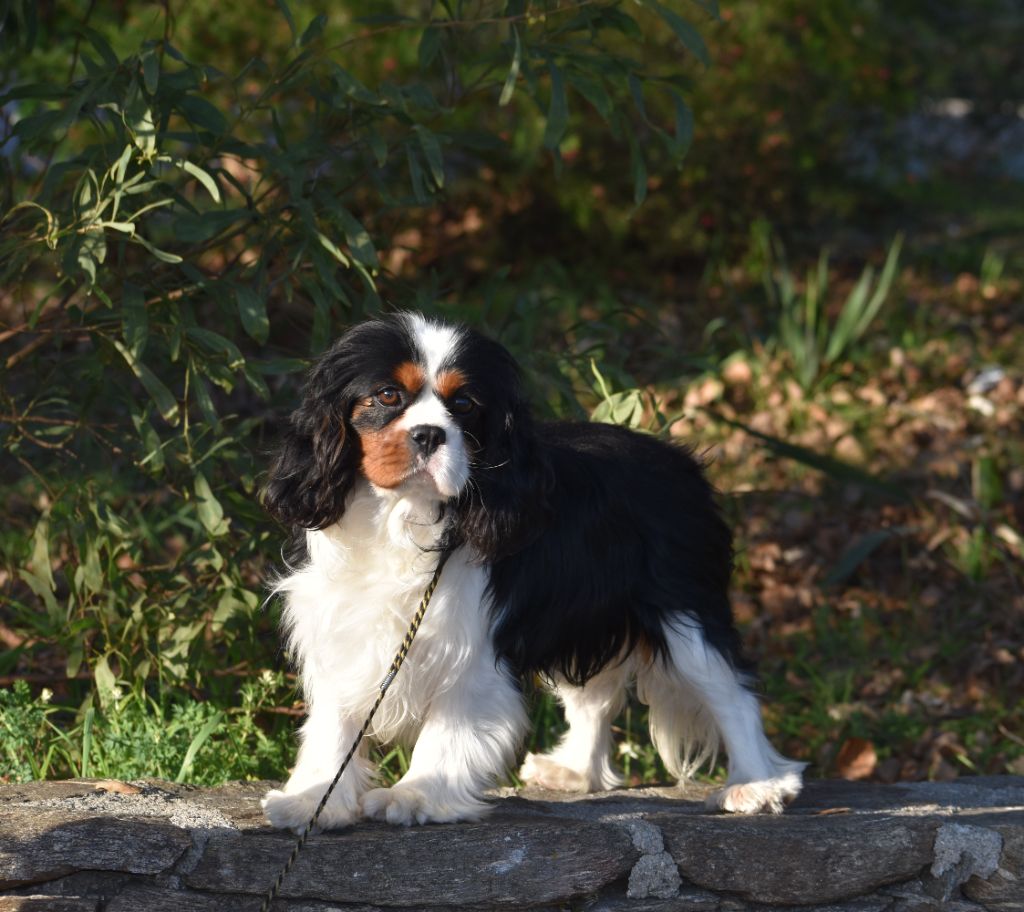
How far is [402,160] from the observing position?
23.3 feet

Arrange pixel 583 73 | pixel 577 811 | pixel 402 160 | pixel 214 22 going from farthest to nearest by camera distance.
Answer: pixel 214 22 → pixel 402 160 → pixel 583 73 → pixel 577 811

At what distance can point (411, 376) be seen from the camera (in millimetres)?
3025

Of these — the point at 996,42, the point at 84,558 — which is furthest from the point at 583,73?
the point at 996,42

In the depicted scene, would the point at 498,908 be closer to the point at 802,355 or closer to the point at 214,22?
the point at 802,355

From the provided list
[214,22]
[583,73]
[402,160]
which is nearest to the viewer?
[583,73]

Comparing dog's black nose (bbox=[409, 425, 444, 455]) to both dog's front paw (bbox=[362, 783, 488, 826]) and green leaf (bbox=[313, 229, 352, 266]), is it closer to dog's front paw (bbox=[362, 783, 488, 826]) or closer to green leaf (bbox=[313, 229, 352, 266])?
dog's front paw (bbox=[362, 783, 488, 826])

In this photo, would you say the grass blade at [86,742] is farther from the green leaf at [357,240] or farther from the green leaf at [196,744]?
the green leaf at [357,240]

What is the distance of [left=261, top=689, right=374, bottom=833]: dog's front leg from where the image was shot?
10.3 feet

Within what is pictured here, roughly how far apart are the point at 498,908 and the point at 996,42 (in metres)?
9.13

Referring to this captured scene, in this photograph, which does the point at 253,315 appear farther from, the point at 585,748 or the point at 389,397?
the point at 585,748

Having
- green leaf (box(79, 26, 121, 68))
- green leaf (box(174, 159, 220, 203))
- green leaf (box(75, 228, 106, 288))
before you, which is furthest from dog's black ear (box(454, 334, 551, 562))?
green leaf (box(79, 26, 121, 68))

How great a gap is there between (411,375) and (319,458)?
0.29 meters

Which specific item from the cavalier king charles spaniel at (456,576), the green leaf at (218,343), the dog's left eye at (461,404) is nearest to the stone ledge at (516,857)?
the cavalier king charles spaniel at (456,576)

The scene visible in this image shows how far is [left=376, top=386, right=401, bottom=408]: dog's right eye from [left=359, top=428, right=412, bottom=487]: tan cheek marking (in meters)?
0.06
